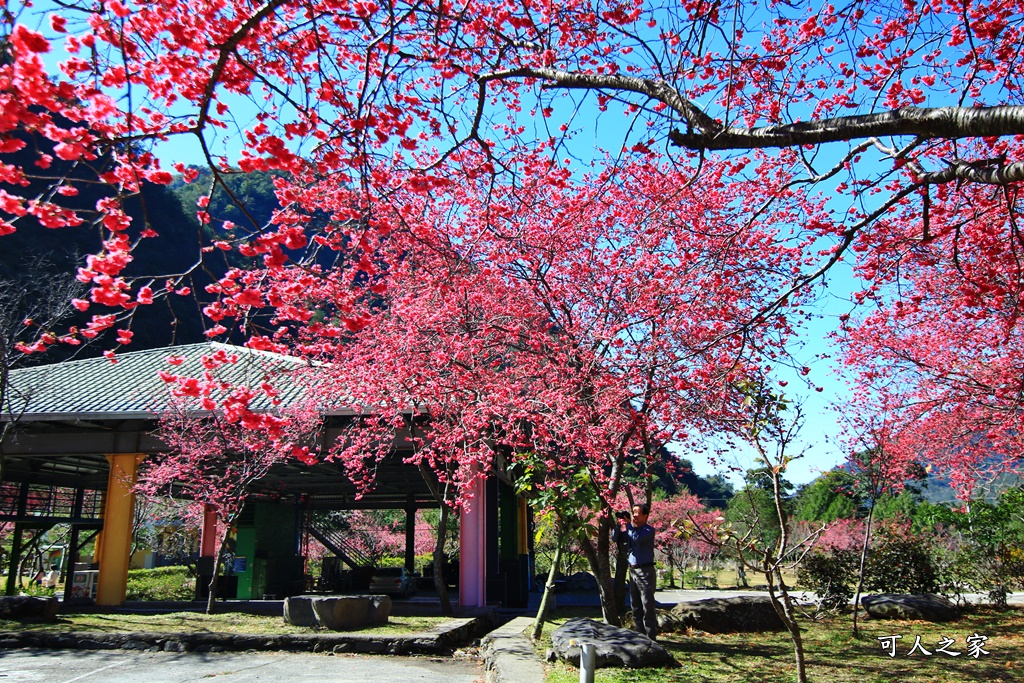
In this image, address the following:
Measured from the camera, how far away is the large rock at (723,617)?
8828 mm

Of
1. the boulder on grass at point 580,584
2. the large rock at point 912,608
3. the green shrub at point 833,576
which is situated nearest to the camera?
the large rock at point 912,608

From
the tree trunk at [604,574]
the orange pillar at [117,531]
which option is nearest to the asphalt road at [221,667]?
the tree trunk at [604,574]

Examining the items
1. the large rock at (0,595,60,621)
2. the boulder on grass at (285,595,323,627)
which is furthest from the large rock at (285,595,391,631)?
the large rock at (0,595,60,621)

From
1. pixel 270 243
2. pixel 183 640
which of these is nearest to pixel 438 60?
pixel 270 243

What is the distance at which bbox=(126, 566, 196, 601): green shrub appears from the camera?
17.8m

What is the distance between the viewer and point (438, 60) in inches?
189

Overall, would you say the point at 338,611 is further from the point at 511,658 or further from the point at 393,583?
the point at 393,583

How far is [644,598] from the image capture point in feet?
24.6

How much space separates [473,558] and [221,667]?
5503 millimetres

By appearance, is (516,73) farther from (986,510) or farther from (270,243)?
(986,510)

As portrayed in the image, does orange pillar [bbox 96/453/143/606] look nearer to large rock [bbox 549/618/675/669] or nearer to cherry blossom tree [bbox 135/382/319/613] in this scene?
cherry blossom tree [bbox 135/382/319/613]

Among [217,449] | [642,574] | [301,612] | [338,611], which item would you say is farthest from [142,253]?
[642,574]

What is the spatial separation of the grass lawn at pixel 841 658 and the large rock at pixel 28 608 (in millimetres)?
7767

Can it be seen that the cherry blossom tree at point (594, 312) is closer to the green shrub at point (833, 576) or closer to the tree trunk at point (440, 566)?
the tree trunk at point (440, 566)
